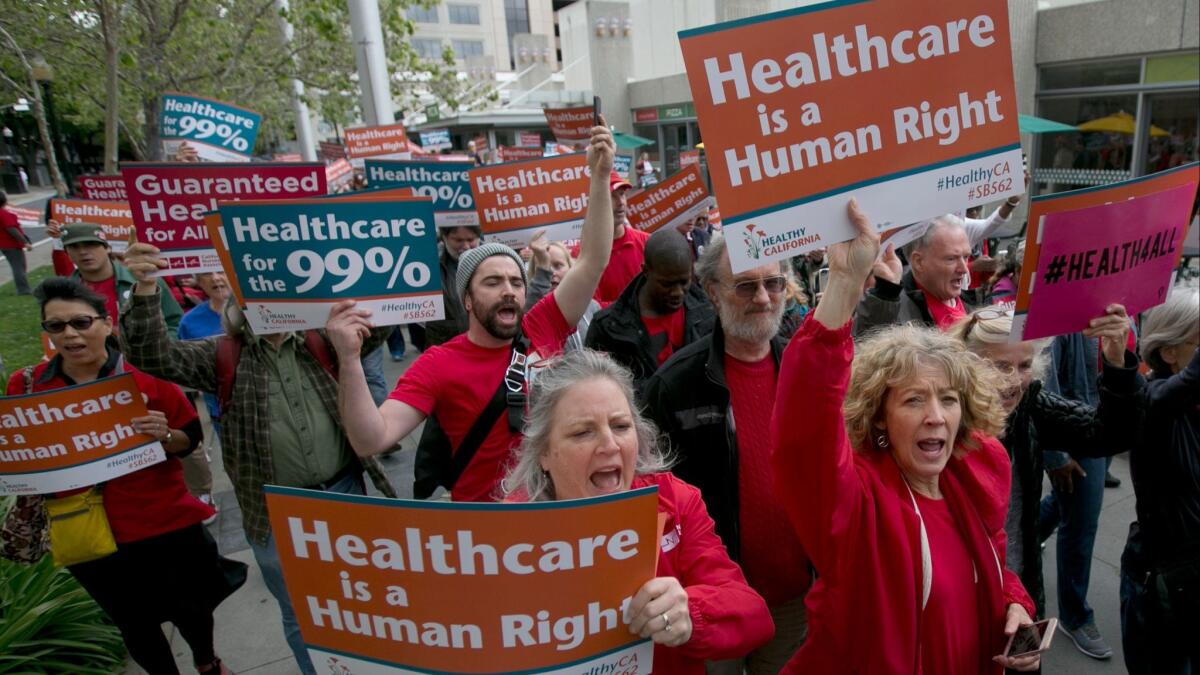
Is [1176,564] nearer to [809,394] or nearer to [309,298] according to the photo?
[809,394]

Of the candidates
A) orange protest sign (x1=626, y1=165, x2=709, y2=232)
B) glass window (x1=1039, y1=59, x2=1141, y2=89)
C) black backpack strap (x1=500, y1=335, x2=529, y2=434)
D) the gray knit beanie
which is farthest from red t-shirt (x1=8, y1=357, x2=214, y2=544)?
glass window (x1=1039, y1=59, x2=1141, y2=89)

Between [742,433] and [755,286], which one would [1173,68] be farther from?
[742,433]

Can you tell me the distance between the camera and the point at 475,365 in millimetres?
2764

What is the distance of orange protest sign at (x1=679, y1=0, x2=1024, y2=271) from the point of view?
1805mm

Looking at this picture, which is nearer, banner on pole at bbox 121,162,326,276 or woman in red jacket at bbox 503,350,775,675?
woman in red jacket at bbox 503,350,775,675

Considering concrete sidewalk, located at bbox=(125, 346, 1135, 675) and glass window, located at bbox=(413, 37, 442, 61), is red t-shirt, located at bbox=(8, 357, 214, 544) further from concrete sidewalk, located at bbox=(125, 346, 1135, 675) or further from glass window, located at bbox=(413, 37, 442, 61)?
glass window, located at bbox=(413, 37, 442, 61)

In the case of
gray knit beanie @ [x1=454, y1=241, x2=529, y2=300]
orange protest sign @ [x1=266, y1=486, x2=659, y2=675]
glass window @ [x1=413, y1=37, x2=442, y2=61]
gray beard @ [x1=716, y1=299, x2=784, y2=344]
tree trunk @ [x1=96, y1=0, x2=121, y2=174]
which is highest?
glass window @ [x1=413, y1=37, x2=442, y2=61]

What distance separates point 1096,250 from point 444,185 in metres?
4.57

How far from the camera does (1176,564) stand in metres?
2.33

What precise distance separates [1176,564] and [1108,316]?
829 millimetres

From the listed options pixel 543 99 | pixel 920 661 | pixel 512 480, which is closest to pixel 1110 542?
pixel 920 661

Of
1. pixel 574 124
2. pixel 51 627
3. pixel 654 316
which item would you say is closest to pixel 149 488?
pixel 51 627

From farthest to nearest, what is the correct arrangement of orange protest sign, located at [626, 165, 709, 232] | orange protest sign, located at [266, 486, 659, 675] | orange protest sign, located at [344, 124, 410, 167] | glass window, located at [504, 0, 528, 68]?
1. glass window, located at [504, 0, 528, 68]
2. orange protest sign, located at [344, 124, 410, 167]
3. orange protest sign, located at [626, 165, 709, 232]
4. orange protest sign, located at [266, 486, 659, 675]

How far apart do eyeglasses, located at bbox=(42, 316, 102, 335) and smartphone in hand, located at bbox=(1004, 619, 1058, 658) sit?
3.50m
